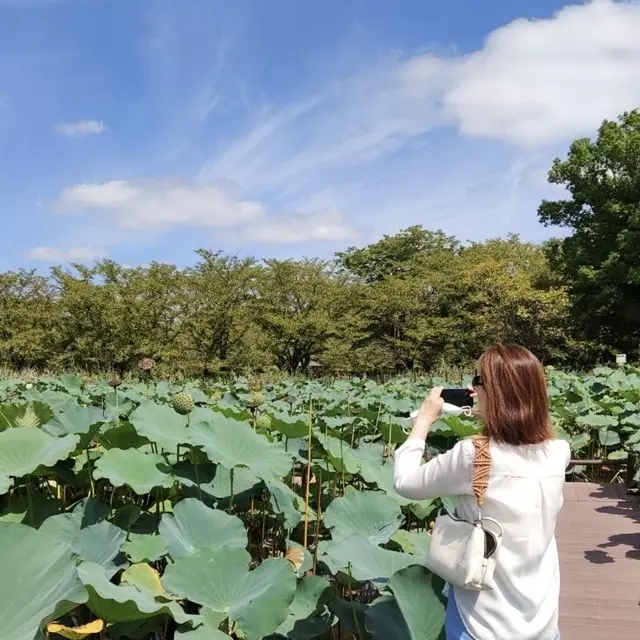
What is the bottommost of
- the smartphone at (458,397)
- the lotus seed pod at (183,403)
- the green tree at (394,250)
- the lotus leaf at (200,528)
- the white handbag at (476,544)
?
the lotus leaf at (200,528)

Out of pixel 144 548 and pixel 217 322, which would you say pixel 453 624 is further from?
pixel 217 322

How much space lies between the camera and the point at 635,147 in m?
17.3

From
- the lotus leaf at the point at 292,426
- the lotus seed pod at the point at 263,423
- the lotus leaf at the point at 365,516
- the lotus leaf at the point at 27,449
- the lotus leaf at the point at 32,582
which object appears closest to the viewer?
the lotus leaf at the point at 32,582

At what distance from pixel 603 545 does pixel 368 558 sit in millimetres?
1965

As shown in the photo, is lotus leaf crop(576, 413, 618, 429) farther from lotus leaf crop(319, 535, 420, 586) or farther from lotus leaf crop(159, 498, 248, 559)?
lotus leaf crop(159, 498, 248, 559)

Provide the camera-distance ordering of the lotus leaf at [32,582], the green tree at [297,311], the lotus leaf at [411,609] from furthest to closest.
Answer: the green tree at [297,311]
the lotus leaf at [411,609]
the lotus leaf at [32,582]

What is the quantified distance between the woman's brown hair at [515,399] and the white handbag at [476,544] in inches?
2.0

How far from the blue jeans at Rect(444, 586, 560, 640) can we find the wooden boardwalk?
928 millimetres

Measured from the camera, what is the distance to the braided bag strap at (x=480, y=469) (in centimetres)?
133

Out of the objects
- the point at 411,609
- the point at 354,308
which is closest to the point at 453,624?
the point at 411,609

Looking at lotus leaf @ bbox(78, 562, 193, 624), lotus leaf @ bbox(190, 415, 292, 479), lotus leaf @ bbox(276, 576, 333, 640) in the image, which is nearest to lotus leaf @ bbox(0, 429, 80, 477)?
lotus leaf @ bbox(190, 415, 292, 479)

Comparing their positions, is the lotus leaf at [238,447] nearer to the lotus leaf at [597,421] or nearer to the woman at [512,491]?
the woman at [512,491]

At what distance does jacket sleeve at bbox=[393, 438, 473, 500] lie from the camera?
1.35m

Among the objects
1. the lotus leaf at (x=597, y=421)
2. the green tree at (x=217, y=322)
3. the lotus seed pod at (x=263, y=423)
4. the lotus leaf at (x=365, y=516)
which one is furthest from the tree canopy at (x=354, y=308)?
the lotus leaf at (x=365, y=516)
